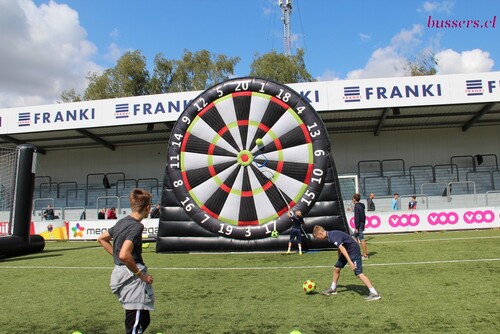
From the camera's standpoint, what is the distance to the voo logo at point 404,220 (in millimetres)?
16547

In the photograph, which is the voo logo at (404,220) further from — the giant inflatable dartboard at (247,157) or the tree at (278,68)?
the tree at (278,68)

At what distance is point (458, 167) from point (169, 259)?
2008 cm

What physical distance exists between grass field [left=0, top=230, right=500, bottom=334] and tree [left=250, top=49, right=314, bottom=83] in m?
31.5

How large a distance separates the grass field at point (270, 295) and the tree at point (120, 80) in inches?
1311

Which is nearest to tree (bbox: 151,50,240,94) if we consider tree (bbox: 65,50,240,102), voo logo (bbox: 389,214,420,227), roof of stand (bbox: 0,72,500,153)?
tree (bbox: 65,50,240,102)

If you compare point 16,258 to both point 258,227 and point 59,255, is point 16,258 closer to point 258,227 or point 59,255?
point 59,255

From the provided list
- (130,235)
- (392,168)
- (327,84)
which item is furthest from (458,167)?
(130,235)

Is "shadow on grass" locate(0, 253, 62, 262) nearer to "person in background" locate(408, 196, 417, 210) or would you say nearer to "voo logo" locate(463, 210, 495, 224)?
"person in background" locate(408, 196, 417, 210)

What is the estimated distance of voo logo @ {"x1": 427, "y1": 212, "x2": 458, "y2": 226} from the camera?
1648 centimetres

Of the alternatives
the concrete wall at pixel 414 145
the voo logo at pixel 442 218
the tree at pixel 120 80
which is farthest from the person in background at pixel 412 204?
the tree at pixel 120 80

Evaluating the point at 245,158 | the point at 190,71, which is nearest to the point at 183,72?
the point at 190,71

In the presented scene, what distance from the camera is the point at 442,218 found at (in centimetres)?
1653

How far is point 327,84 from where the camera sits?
64.8 ft

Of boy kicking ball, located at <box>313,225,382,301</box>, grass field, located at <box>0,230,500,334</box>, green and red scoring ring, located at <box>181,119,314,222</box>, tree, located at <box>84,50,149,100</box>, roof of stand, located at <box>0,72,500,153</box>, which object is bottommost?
grass field, located at <box>0,230,500,334</box>
